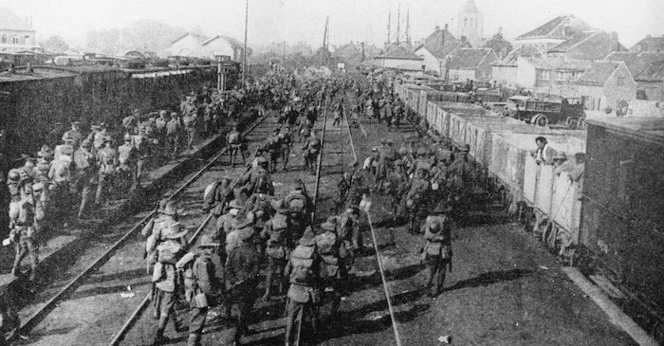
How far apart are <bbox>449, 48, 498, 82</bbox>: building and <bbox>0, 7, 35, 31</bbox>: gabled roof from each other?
50.2m

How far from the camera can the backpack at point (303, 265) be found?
851 cm

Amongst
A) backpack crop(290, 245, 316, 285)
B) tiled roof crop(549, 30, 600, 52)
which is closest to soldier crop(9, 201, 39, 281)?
backpack crop(290, 245, 316, 285)

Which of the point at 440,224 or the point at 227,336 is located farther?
the point at 440,224

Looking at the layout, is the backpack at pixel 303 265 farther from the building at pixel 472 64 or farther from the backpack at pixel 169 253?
the building at pixel 472 64

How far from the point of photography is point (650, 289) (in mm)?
9117

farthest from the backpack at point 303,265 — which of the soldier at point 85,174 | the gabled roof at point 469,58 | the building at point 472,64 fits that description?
the gabled roof at point 469,58

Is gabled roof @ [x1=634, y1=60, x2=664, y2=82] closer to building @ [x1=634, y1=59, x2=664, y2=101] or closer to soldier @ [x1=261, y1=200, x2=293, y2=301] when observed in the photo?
building @ [x1=634, y1=59, x2=664, y2=101]

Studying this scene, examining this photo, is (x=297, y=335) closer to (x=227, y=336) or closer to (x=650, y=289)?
(x=227, y=336)

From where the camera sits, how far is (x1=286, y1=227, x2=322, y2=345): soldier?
8.52 m

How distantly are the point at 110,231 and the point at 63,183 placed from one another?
1.82 m

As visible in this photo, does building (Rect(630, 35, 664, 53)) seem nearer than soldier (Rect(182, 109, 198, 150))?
No

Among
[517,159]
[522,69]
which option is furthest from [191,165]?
[522,69]

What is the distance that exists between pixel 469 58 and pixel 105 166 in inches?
2965

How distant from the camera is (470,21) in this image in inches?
A: 6860
